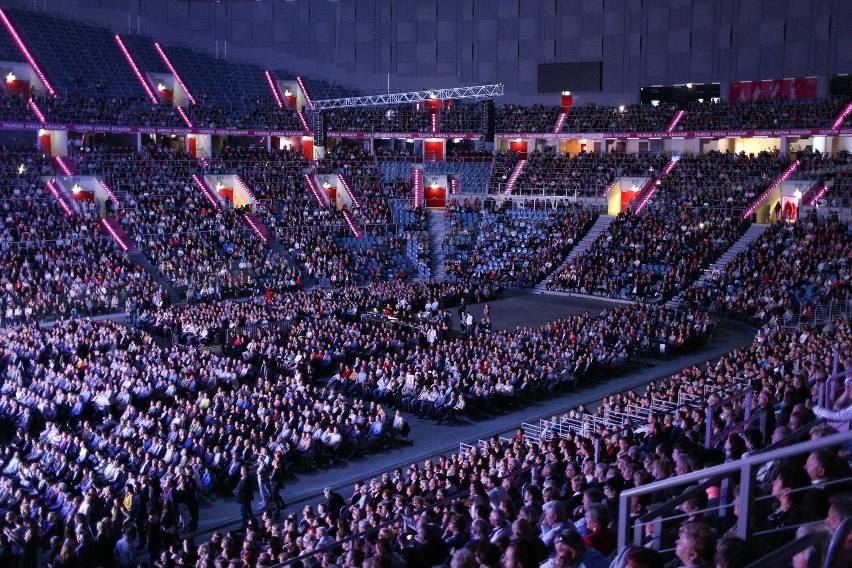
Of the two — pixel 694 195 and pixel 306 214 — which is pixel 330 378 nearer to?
pixel 306 214

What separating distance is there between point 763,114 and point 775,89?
2860mm

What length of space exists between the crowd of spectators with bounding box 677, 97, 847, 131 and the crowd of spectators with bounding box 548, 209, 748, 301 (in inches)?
334

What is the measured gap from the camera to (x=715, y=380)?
Result: 621 inches

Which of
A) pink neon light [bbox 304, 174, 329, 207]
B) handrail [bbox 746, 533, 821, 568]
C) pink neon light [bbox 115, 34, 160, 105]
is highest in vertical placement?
pink neon light [bbox 115, 34, 160, 105]

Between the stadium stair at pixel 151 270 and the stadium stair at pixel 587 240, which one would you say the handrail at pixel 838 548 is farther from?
the stadium stair at pixel 587 240

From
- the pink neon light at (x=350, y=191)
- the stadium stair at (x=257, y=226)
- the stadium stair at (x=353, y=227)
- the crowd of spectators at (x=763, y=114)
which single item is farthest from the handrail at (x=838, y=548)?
the crowd of spectators at (x=763, y=114)

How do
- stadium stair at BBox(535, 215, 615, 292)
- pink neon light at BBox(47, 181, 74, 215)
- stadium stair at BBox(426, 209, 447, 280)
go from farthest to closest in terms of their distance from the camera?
stadium stair at BBox(426, 209, 447, 280) → stadium stair at BBox(535, 215, 615, 292) → pink neon light at BBox(47, 181, 74, 215)

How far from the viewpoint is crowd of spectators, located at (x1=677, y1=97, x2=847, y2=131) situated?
42.5 m

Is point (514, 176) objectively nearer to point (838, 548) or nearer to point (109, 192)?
point (109, 192)

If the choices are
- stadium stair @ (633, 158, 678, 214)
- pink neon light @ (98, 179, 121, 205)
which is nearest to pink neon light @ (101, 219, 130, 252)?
pink neon light @ (98, 179, 121, 205)

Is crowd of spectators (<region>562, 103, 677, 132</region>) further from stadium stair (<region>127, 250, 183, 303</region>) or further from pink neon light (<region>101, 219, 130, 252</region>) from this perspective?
pink neon light (<region>101, 219, 130, 252</region>)

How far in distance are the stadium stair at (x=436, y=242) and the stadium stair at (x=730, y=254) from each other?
10.9 meters

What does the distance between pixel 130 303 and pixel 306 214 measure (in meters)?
13.3

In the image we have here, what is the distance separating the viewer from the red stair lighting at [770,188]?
38.2 metres
